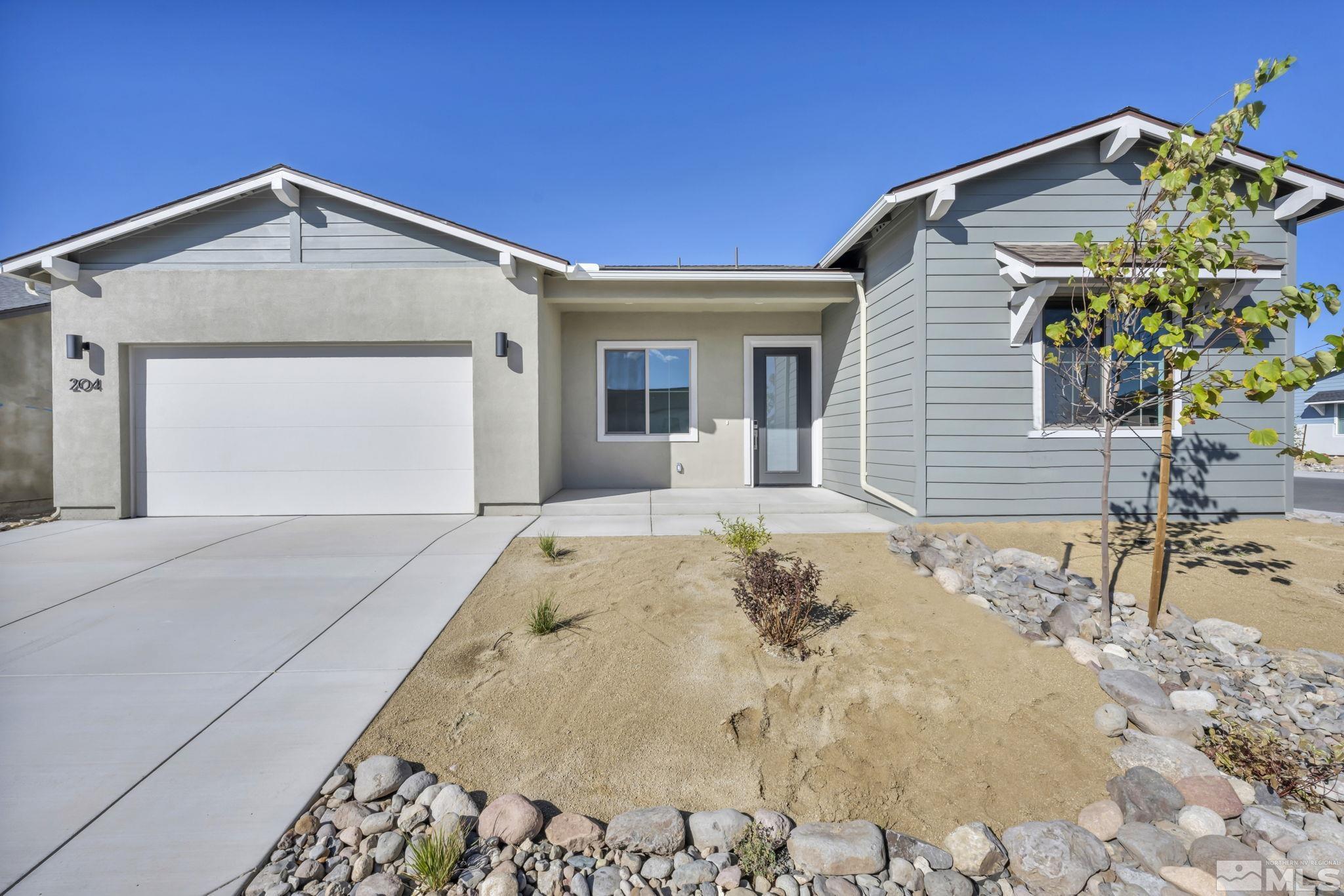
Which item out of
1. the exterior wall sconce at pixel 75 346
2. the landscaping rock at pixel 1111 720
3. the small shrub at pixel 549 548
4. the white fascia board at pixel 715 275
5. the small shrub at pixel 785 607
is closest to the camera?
the landscaping rock at pixel 1111 720

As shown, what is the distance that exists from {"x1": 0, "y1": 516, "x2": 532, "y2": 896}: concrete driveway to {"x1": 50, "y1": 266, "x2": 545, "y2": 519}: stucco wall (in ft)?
5.03

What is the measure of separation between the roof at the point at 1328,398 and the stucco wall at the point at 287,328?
1146 inches

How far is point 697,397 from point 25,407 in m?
9.44

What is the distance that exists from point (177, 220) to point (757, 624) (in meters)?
8.11

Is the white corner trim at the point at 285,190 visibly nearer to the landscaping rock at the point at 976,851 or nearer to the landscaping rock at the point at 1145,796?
the landscaping rock at the point at 976,851

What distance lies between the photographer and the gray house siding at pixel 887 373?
5480 millimetres

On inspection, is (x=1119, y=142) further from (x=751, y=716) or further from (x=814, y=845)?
(x=814, y=845)

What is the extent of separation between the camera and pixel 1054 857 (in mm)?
1651

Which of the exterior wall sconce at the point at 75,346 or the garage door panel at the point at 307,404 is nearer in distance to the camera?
the exterior wall sconce at the point at 75,346

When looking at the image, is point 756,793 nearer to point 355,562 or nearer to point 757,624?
point 757,624

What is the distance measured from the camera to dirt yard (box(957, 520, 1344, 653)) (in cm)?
325

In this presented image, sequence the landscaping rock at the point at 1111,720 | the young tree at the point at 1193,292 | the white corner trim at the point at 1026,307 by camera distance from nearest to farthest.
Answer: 1. the landscaping rock at the point at 1111,720
2. the young tree at the point at 1193,292
3. the white corner trim at the point at 1026,307

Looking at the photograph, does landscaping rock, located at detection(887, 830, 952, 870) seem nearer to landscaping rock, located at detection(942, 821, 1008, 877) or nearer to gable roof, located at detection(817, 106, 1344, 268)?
landscaping rock, located at detection(942, 821, 1008, 877)

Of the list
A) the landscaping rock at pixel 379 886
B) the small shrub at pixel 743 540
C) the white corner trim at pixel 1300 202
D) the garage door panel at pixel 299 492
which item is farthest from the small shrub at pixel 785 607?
the white corner trim at pixel 1300 202
